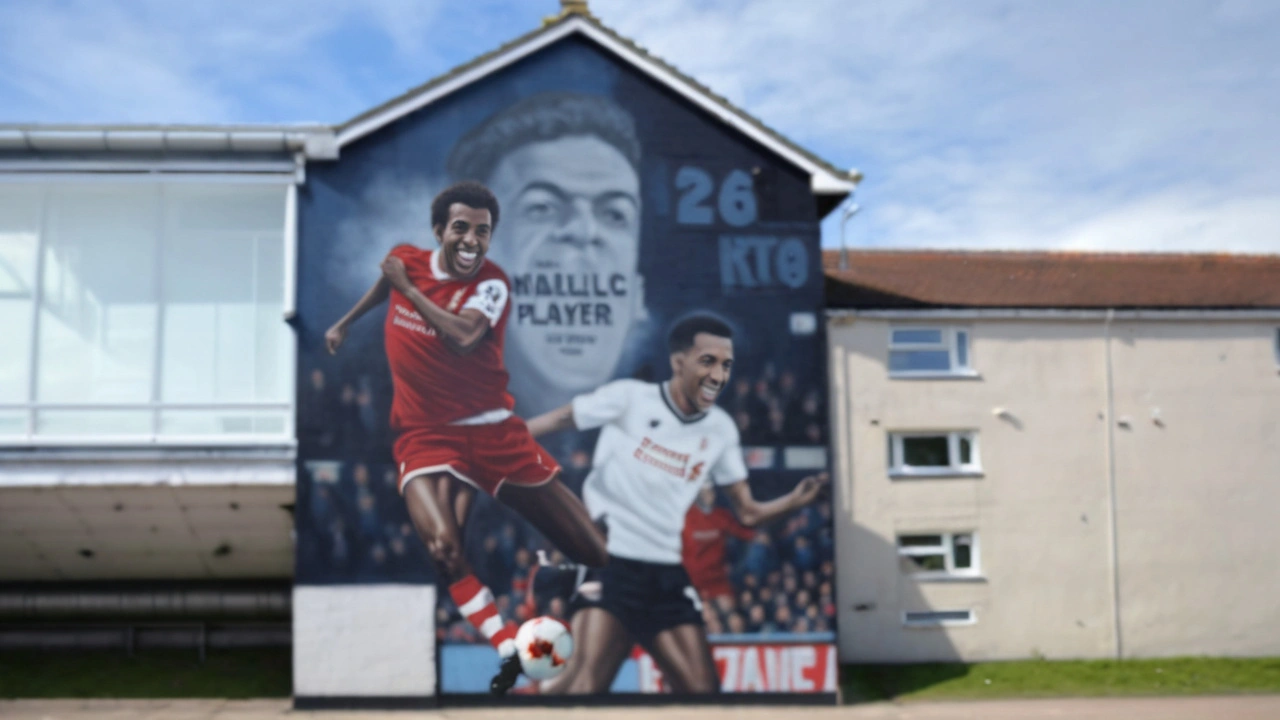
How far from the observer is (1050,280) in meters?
19.0

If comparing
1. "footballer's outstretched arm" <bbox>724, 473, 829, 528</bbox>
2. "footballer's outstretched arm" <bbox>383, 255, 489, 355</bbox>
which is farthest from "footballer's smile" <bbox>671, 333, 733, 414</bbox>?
"footballer's outstretched arm" <bbox>383, 255, 489, 355</bbox>

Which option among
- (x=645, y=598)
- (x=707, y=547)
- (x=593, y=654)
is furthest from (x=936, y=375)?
(x=593, y=654)

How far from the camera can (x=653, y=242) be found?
1579 cm

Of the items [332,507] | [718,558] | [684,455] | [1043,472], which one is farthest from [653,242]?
[1043,472]

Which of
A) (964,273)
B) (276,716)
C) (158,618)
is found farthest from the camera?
(964,273)

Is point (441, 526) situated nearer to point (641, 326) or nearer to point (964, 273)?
point (641, 326)

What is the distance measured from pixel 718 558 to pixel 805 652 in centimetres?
182

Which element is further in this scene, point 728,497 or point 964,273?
point 964,273

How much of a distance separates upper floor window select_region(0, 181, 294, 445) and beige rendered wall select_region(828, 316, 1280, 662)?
8.98 m

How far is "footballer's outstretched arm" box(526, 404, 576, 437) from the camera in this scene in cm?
1527

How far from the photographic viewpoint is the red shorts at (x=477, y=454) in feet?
49.5

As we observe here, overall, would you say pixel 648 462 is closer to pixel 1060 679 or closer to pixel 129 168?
pixel 1060 679

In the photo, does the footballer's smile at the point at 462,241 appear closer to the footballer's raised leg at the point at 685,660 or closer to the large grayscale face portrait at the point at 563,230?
the large grayscale face portrait at the point at 563,230

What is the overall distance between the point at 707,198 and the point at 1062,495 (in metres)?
7.83
